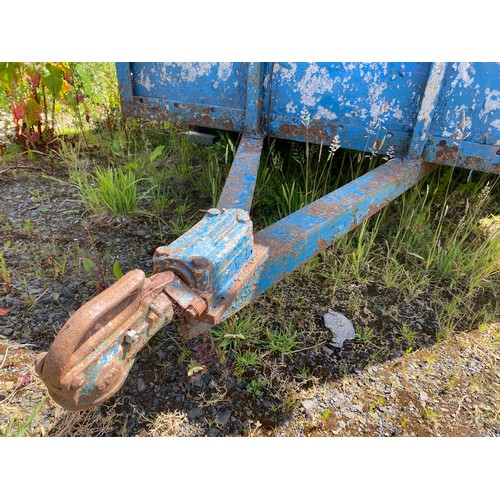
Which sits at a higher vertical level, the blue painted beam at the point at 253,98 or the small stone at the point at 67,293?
the blue painted beam at the point at 253,98

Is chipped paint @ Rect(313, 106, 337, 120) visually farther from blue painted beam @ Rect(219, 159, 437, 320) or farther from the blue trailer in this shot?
blue painted beam @ Rect(219, 159, 437, 320)

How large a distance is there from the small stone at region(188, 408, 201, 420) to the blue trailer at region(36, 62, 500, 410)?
464mm

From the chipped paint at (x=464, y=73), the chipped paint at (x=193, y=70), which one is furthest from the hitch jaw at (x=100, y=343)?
the chipped paint at (x=193, y=70)

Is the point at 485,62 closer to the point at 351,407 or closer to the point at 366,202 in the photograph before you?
the point at 366,202

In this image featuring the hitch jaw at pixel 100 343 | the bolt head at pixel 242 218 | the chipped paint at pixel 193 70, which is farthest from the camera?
the chipped paint at pixel 193 70

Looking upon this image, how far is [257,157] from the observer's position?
2104mm

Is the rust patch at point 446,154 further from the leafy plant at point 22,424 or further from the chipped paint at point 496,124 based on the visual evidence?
the leafy plant at point 22,424

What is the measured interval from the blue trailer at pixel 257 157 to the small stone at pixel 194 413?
46 centimetres

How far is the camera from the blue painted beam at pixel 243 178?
161 centimetres

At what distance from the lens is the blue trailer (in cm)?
87

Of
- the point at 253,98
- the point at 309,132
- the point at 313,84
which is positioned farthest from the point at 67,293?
the point at 313,84

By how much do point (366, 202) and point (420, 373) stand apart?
2.51 ft

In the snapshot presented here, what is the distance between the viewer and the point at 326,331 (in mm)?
1881

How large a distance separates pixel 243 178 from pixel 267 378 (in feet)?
2.83
